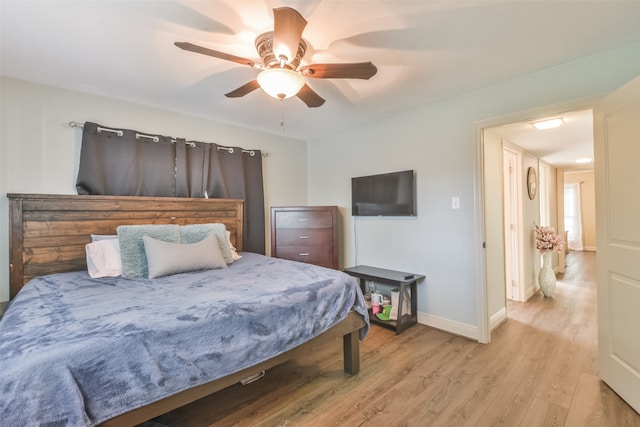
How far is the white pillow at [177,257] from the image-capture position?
7.18 feet

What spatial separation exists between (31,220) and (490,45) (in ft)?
12.2

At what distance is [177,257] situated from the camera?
7.39 feet

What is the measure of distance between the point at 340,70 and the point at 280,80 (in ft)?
1.28

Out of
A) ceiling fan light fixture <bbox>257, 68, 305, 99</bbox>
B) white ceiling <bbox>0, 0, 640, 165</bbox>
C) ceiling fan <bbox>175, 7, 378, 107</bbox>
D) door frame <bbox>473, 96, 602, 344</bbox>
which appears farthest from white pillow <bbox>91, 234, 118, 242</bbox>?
door frame <bbox>473, 96, 602, 344</bbox>

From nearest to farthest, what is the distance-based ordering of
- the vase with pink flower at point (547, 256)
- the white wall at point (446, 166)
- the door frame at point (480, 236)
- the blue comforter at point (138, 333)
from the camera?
1. the blue comforter at point (138, 333)
2. the white wall at point (446, 166)
3. the door frame at point (480, 236)
4. the vase with pink flower at point (547, 256)

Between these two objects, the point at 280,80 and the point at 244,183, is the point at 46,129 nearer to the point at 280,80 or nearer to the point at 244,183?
the point at 244,183

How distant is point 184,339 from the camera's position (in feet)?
4.23

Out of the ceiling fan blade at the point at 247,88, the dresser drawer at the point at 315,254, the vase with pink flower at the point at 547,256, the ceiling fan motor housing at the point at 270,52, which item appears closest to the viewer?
the ceiling fan motor housing at the point at 270,52

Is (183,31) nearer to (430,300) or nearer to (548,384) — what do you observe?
(430,300)

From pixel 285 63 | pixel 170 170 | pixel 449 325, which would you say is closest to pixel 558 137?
pixel 449 325

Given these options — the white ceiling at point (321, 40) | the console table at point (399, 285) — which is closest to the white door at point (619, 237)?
the white ceiling at point (321, 40)

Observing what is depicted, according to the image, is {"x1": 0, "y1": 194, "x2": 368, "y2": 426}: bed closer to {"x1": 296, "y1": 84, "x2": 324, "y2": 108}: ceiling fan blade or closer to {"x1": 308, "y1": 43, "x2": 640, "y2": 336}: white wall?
{"x1": 308, "y1": 43, "x2": 640, "y2": 336}: white wall

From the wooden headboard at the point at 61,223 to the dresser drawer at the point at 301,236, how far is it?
1.29 m

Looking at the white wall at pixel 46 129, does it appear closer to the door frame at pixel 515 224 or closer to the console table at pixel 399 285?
the console table at pixel 399 285
